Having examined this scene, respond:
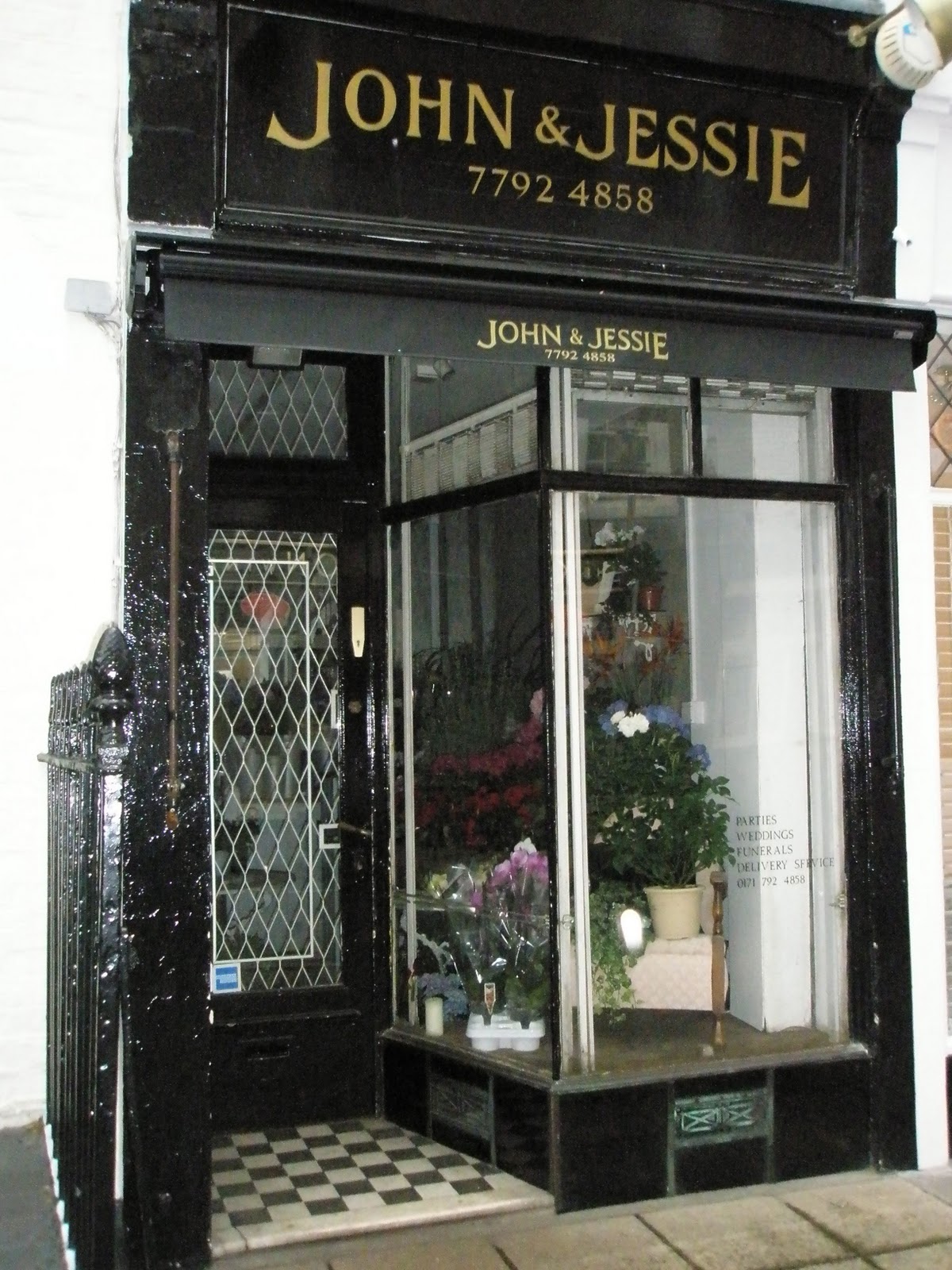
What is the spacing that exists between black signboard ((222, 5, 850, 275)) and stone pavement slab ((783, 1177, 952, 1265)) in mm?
3482

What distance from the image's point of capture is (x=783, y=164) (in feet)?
16.9

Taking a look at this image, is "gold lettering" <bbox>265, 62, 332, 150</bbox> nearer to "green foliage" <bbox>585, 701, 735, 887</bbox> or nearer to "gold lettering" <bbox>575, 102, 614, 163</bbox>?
"gold lettering" <bbox>575, 102, 614, 163</bbox>

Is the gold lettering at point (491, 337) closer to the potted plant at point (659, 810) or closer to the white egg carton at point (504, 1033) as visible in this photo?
the potted plant at point (659, 810)

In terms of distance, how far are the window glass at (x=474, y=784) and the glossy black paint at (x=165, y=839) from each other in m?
1.34

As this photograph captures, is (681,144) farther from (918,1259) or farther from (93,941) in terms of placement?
(918,1259)

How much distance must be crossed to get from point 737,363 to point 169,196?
203cm

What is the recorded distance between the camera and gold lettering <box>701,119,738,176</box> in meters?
5.06

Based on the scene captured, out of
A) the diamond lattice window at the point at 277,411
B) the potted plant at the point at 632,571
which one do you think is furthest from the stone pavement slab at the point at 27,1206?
the diamond lattice window at the point at 277,411

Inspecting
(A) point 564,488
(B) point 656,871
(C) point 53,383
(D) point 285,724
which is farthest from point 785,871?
(C) point 53,383

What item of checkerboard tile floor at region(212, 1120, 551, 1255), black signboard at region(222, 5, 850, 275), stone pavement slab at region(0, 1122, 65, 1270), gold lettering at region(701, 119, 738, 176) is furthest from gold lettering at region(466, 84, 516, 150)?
checkerboard tile floor at region(212, 1120, 551, 1255)

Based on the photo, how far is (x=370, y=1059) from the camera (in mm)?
5816

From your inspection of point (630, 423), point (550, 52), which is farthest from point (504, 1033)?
point (550, 52)

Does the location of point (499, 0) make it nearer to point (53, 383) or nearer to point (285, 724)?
point (53, 383)

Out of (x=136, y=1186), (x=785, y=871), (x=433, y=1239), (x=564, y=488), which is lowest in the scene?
(x=433, y=1239)
